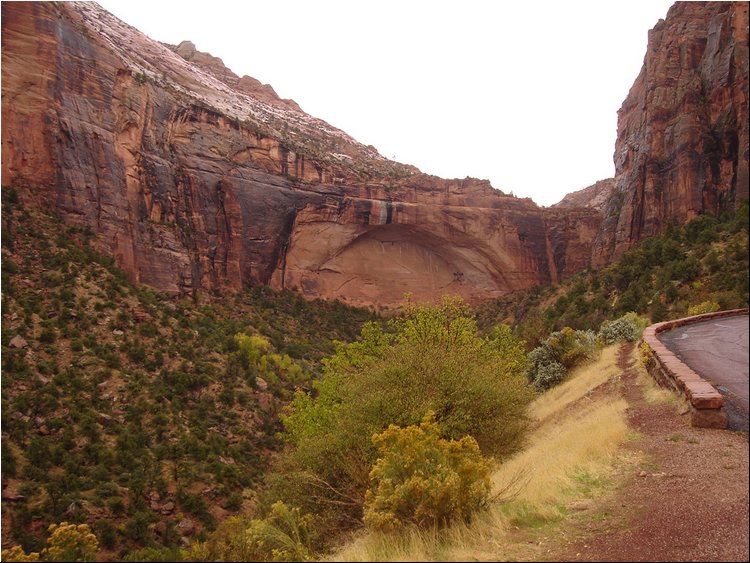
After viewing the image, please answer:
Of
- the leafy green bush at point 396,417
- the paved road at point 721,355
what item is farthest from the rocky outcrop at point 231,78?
the paved road at point 721,355

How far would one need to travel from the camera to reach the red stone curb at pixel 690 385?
6355 millimetres

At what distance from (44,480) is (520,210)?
61.7m

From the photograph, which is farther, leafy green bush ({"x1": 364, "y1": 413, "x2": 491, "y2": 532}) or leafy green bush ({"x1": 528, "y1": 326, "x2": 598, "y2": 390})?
leafy green bush ({"x1": 528, "y1": 326, "x2": 598, "y2": 390})

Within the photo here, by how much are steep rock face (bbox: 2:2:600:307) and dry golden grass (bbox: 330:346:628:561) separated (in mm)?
33941

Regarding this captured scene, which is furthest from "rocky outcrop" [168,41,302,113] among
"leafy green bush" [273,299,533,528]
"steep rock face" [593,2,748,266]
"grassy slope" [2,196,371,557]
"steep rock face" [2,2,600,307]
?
"leafy green bush" [273,299,533,528]

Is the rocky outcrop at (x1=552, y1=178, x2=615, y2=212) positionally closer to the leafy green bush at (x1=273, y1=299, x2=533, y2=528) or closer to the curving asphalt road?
the curving asphalt road

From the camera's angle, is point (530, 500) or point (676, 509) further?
point (530, 500)

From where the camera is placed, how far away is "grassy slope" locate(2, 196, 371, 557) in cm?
1758

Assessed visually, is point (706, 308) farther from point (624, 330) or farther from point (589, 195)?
point (589, 195)

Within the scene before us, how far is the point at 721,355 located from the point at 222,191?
48263mm

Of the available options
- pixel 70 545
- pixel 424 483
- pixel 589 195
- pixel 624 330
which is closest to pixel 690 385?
pixel 424 483

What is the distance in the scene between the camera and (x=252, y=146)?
5491 centimetres

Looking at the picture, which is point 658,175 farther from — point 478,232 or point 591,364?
point 591,364

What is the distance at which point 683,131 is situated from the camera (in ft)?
149
